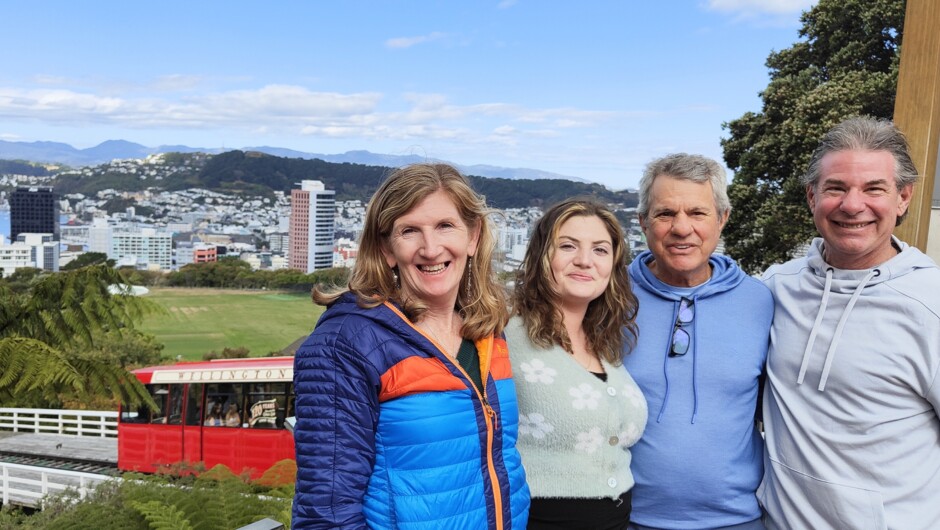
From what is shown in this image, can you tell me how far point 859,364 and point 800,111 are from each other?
10.3 metres

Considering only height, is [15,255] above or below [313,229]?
below

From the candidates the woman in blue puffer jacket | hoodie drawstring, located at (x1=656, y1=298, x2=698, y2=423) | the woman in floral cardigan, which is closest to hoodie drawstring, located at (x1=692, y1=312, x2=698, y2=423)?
hoodie drawstring, located at (x1=656, y1=298, x2=698, y2=423)

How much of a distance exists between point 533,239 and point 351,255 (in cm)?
51

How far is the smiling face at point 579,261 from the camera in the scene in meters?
1.72

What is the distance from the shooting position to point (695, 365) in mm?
1757

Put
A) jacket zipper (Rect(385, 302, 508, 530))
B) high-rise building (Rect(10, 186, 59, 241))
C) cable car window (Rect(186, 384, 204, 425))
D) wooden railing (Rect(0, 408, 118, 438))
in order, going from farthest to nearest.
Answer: high-rise building (Rect(10, 186, 59, 241)) < wooden railing (Rect(0, 408, 118, 438)) < cable car window (Rect(186, 384, 204, 425)) < jacket zipper (Rect(385, 302, 508, 530))

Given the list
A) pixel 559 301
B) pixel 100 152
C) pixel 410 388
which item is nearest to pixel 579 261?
pixel 559 301

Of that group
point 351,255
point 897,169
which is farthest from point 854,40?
point 351,255

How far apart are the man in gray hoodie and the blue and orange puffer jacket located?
78 cm

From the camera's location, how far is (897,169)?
1.62 m

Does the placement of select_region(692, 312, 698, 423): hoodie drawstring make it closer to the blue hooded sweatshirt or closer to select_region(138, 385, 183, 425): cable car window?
the blue hooded sweatshirt

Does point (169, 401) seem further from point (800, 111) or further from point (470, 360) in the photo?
point (800, 111)

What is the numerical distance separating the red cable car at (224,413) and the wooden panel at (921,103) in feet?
20.7

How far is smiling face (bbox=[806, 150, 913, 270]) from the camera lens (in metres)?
1.60
